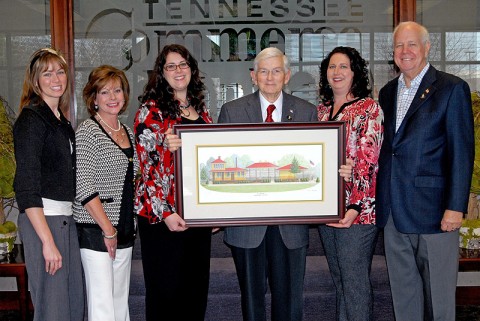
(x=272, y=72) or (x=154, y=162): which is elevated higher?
(x=272, y=72)

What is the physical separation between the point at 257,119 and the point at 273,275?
745 mm

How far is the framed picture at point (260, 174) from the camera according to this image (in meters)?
2.37

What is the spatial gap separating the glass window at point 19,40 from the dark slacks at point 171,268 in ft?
8.48

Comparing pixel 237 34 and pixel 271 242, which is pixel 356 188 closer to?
pixel 271 242

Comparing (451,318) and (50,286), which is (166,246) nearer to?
(50,286)

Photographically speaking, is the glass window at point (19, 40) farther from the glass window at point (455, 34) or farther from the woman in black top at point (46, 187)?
the glass window at point (455, 34)

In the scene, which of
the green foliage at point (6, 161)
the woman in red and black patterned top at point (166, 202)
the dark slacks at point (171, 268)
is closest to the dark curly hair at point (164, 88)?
the woman in red and black patterned top at point (166, 202)

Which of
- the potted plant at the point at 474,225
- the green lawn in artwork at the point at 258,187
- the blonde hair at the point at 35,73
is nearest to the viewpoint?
the blonde hair at the point at 35,73

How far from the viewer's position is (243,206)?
2.41 meters

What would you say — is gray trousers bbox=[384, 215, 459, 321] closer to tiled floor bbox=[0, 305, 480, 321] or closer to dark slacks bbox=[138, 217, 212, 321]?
dark slacks bbox=[138, 217, 212, 321]

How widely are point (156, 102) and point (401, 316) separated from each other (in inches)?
64.4

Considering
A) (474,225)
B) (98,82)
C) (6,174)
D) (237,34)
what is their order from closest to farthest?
(98,82) < (474,225) < (6,174) < (237,34)

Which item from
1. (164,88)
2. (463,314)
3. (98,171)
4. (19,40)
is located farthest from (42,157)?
(463,314)

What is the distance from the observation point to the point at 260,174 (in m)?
2.41
